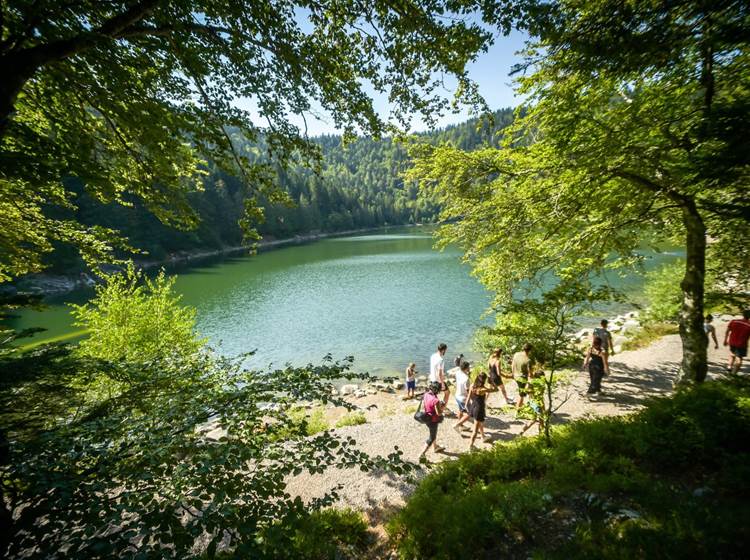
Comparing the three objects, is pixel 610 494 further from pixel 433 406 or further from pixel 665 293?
pixel 665 293

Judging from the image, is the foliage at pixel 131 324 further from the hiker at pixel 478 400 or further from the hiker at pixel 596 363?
the hiker at pixel 596 363

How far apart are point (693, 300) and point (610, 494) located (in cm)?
497

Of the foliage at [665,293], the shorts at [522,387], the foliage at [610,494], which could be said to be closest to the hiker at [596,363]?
the foliage at [610,494]

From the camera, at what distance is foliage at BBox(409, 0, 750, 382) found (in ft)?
11.8

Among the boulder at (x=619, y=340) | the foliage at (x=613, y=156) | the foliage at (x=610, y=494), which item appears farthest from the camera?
the boulder at (x=619, y=340)

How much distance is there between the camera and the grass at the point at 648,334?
1398 centimetres

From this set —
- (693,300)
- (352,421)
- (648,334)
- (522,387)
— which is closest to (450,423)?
(522,387)

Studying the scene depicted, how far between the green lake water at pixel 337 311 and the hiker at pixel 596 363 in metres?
5.72

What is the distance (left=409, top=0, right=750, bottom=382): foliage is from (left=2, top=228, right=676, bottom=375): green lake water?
7.70 feet

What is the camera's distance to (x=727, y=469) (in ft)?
13.0

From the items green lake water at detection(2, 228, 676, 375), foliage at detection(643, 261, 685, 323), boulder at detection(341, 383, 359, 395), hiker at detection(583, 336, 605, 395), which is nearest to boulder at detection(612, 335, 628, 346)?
foliage at detection(643, 261, 685, 323)

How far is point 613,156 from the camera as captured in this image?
5559mm

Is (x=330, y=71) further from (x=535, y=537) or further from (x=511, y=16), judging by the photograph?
(x=535, y=537)

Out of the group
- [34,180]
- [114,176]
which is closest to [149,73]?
[114,176]
